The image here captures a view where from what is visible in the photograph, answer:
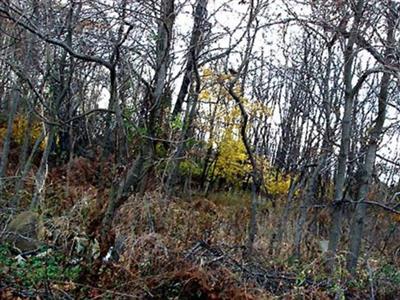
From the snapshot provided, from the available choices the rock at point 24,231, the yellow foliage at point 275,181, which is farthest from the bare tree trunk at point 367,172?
the yellow foliage at point 275,181

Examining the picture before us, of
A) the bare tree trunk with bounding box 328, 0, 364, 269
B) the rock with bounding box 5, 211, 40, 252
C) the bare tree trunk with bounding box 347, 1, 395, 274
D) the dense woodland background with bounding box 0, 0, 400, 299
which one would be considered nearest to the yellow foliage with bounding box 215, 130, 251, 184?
the dense woodland background with bounding box 0, 0, 400, 299

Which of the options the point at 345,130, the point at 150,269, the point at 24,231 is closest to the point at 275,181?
the point at 345,130

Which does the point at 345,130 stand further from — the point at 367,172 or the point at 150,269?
the point at 150,269

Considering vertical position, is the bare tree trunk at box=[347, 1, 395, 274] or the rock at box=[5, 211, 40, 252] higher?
the bare tree trunk at box=[347, 1, 395, 274]

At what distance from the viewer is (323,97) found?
29.9 feet

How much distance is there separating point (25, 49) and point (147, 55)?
16.9ft

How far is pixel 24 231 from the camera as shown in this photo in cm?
778

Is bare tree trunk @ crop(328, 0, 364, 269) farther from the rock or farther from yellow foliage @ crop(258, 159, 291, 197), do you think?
yellow foliage @ crop(258, 159, 291, 197)

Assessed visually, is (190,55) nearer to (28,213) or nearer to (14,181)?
(28,213)

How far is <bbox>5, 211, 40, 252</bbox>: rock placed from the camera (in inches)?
275

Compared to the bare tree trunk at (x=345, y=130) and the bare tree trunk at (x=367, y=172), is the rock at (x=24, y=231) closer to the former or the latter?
the bare tree trunk at (x=345, y=130)

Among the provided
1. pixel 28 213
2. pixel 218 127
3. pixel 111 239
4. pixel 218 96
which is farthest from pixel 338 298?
pixel 218 127

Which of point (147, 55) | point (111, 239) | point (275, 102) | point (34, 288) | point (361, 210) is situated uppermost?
point (275, 102)

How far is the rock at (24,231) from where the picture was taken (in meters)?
6.98
